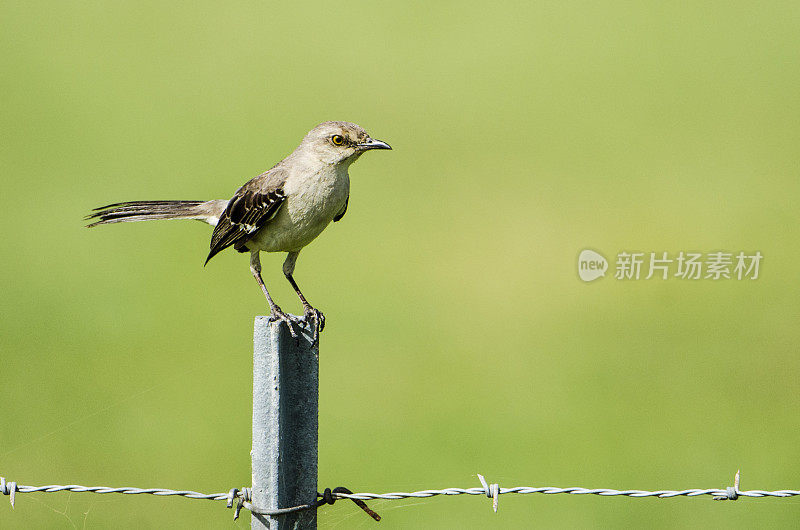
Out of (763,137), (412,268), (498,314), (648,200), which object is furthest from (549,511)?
(763,137)

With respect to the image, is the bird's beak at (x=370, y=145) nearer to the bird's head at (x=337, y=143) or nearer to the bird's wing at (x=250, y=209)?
the bird's head at (x=337, y=143)

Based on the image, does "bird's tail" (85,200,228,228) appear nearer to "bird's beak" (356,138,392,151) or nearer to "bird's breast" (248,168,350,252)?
"bird's breast" (248,168,350,252)

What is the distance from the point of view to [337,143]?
16.2 ft

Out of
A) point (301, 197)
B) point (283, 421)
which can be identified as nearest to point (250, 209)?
point (301, 197)

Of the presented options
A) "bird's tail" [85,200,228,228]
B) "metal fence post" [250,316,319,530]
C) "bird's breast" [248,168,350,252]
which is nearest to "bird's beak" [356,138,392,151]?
"bird's breast" [248,168,350,252]

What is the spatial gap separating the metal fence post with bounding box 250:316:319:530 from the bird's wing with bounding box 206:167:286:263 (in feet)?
5.49

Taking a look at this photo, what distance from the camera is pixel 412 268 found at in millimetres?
12375

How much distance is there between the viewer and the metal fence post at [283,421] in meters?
3.21

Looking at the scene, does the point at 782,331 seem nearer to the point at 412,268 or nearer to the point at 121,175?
the point at 412,268

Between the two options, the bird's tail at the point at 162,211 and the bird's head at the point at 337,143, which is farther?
the bird's tail at the point at 162,211

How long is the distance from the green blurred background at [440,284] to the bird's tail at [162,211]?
7.05ft

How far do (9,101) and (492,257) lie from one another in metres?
8.35

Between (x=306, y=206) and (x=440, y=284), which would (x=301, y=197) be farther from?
(x=440, y=284)

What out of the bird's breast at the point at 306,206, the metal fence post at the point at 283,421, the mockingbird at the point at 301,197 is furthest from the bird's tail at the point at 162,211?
the metal fence post at the point at 283,421
